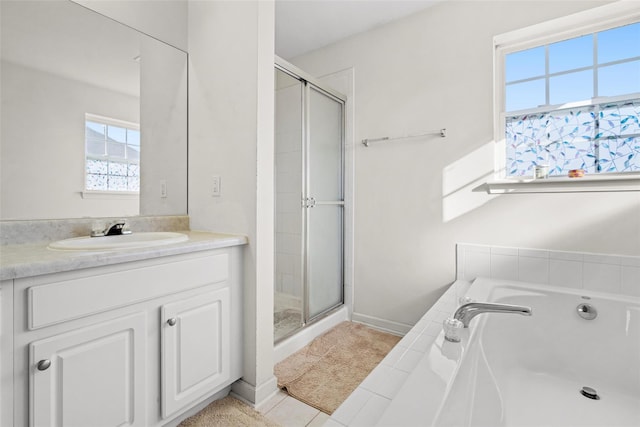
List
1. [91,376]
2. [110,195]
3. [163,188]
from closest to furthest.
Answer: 1. [91,376]
2. [110,195]
3. [163,188]

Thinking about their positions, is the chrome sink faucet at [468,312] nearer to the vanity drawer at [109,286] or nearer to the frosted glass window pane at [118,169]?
the vanity drawer at [109,286]

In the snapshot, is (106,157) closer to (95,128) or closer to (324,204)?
(95,128)

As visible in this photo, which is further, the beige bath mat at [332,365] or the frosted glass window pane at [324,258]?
the frosted glass window pane at [324,258]

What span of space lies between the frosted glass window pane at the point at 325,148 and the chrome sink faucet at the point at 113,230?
1261mm

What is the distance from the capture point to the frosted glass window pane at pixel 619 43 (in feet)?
5.67

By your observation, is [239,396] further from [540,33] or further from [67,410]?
[540,33]

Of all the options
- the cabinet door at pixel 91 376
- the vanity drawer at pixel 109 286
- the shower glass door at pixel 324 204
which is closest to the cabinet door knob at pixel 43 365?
the cabinet door at pixel 91 376

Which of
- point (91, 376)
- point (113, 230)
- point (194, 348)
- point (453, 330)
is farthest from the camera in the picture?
point (113, 230)

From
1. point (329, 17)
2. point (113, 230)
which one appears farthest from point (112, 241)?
point (329, 17)

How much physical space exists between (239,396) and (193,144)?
1.42 meters

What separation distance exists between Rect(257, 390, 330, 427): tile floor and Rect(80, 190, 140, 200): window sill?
4.29ft

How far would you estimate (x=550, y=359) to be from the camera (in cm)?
155

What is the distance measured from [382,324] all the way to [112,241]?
6.41 ft

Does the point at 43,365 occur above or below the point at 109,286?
below
